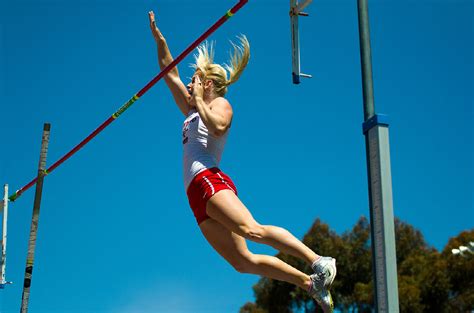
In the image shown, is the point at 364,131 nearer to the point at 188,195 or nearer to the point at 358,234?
the point at 188,195

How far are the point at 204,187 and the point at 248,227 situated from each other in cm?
47

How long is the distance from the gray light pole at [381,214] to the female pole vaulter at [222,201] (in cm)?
101

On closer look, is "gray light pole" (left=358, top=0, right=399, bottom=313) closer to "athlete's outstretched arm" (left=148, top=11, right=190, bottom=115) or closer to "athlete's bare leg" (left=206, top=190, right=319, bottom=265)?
"athlete's bare leg" (left=206, top=190, right=319, bottom=265)

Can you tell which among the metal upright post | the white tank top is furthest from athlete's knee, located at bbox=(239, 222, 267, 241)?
the metal upright post

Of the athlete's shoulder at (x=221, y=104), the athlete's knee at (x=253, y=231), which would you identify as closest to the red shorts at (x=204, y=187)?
the athlete's knee at (x=253, y=231)

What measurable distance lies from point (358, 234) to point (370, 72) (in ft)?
80.0

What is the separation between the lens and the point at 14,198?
9609mm

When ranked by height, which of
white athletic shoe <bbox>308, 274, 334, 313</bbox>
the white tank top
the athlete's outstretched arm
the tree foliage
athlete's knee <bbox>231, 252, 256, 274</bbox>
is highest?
the tree foliage

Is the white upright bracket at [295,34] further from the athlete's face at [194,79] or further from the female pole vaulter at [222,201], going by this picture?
the athlete's face at [194,79]

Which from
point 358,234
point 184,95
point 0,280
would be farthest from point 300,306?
point 184,95

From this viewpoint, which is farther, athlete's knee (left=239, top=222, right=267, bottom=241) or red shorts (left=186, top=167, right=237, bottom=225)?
red shorts (left=186, top=167, right=237, bottom=225)

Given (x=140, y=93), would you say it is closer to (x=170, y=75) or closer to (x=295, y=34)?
(x=170, y=75)

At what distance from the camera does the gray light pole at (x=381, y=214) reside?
10.8ft

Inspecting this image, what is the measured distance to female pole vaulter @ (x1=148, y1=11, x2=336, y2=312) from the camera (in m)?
4.46
